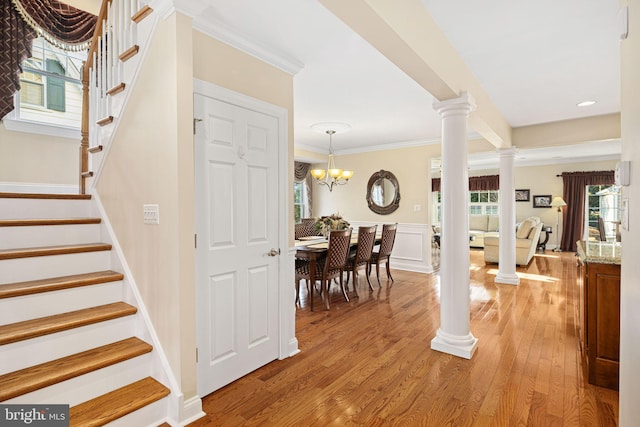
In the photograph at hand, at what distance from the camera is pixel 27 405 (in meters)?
1.52

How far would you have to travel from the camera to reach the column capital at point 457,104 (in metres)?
2.72

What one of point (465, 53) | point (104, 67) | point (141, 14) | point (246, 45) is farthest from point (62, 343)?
point (465, 53)

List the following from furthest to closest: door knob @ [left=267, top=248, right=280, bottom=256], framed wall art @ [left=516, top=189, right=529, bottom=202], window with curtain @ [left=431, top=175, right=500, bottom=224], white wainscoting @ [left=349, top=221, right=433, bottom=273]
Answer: window with curtain @ [left=431, top=175, right=500, bottom=224], framed wall art @ [left=516, top=189, right=529, bottom=202], white wainscoting @ [left=349, top=221, right=433, bottom=273], door knob @ [left=267, top=248, right=280, bottom=256]

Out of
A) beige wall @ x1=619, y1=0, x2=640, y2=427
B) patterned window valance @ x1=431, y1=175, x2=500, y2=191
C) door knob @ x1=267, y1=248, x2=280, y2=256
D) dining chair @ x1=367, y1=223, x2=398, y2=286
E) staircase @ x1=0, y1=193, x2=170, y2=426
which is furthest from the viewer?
patterned window valance @ x1=431, y1=175, x2=500, y2=191

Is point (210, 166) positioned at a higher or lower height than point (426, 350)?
higher

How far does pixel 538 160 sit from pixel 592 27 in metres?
8.32

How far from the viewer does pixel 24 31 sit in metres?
2.90

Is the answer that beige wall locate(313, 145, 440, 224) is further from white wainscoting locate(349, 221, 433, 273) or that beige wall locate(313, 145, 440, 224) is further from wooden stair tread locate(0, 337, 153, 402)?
wooden stair tread locate(0, 337, 153, 402)

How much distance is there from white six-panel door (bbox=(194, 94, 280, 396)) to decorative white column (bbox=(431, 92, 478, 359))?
150 cm

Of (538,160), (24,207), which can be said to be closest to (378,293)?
(24,207)

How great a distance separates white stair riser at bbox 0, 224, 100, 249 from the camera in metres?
2.15

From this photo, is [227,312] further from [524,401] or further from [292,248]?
[524,401]

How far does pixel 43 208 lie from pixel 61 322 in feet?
Answer: 3.86

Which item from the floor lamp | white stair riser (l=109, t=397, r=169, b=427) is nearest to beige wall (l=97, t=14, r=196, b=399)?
white stair riser (l=109, t=397, r=169, b=427)
